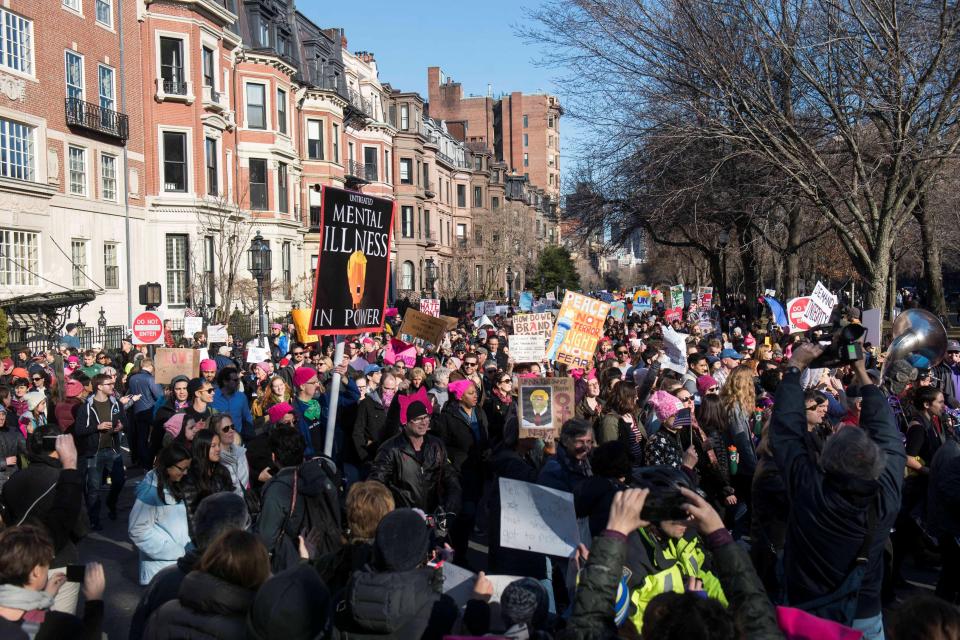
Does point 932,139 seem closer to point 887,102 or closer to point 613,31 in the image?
point 887,102

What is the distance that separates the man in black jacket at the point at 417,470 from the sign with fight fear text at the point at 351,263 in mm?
1200

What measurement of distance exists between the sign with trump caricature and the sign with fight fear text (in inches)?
61.5

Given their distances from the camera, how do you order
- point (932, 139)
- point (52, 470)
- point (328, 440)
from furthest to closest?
point (932, 139) → point (328, 440) → point (52, 470)

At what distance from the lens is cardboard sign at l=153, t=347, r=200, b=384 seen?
1559cm

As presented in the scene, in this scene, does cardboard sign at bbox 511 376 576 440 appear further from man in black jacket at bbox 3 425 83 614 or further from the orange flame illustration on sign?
man in black jacket at bbox 3 425 83 614

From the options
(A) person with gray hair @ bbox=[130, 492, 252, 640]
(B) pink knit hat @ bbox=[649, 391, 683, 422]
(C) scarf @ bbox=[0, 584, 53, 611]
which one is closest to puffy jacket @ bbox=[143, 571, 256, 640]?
(A) person with gray hair @ bbox=[130, 492, 252, 640]

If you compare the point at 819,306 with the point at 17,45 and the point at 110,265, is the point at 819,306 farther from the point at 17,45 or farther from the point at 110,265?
the point at 110,265

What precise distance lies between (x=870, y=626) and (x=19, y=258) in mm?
28622

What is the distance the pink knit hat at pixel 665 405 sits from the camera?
784cm

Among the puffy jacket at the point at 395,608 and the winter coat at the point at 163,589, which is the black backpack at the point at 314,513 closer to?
the winter coat at the point at 163,589

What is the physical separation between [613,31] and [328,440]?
10757 millimetres

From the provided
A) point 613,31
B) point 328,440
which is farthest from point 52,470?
point 613,31

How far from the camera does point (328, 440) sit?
23.1ft

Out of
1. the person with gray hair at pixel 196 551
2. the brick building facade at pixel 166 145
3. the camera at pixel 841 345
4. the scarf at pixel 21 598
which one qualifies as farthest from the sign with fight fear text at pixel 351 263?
the brick building facade at pixel 166 145
